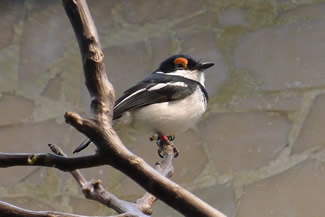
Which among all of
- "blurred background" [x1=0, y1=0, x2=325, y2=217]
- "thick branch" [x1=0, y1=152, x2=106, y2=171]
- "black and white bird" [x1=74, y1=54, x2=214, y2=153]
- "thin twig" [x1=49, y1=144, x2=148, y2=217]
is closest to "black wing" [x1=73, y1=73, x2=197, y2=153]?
"black and white bird" [x1=74, y1=54, x2=214, y2=153]

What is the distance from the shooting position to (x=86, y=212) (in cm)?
316

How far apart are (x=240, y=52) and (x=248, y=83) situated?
16 cm

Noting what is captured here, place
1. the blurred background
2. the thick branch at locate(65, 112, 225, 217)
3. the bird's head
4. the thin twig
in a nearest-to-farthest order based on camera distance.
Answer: the thick branch at locate(65, 112, 225, 217) → the thin twig → the bird's head → the blurred background

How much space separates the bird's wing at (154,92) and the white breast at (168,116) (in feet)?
0.06

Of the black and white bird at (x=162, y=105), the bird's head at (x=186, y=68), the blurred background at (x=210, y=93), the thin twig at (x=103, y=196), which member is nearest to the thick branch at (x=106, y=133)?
the thin twig at (x=103, y=196)

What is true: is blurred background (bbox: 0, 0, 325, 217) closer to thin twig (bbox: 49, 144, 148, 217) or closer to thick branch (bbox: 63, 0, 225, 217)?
thin twig (bbox: 49, 144, 148, 217)

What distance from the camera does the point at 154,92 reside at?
198cm

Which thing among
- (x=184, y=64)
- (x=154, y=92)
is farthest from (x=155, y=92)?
(x=184, y=64)

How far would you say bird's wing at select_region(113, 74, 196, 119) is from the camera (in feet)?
6.23

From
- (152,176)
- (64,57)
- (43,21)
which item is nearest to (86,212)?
(64,57)

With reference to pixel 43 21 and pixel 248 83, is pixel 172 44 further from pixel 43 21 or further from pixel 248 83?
→ pixel 43 21

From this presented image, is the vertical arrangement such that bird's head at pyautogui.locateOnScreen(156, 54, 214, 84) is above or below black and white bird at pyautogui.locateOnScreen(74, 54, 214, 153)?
above

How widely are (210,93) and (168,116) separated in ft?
4.24

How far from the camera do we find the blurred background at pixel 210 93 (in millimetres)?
3057
